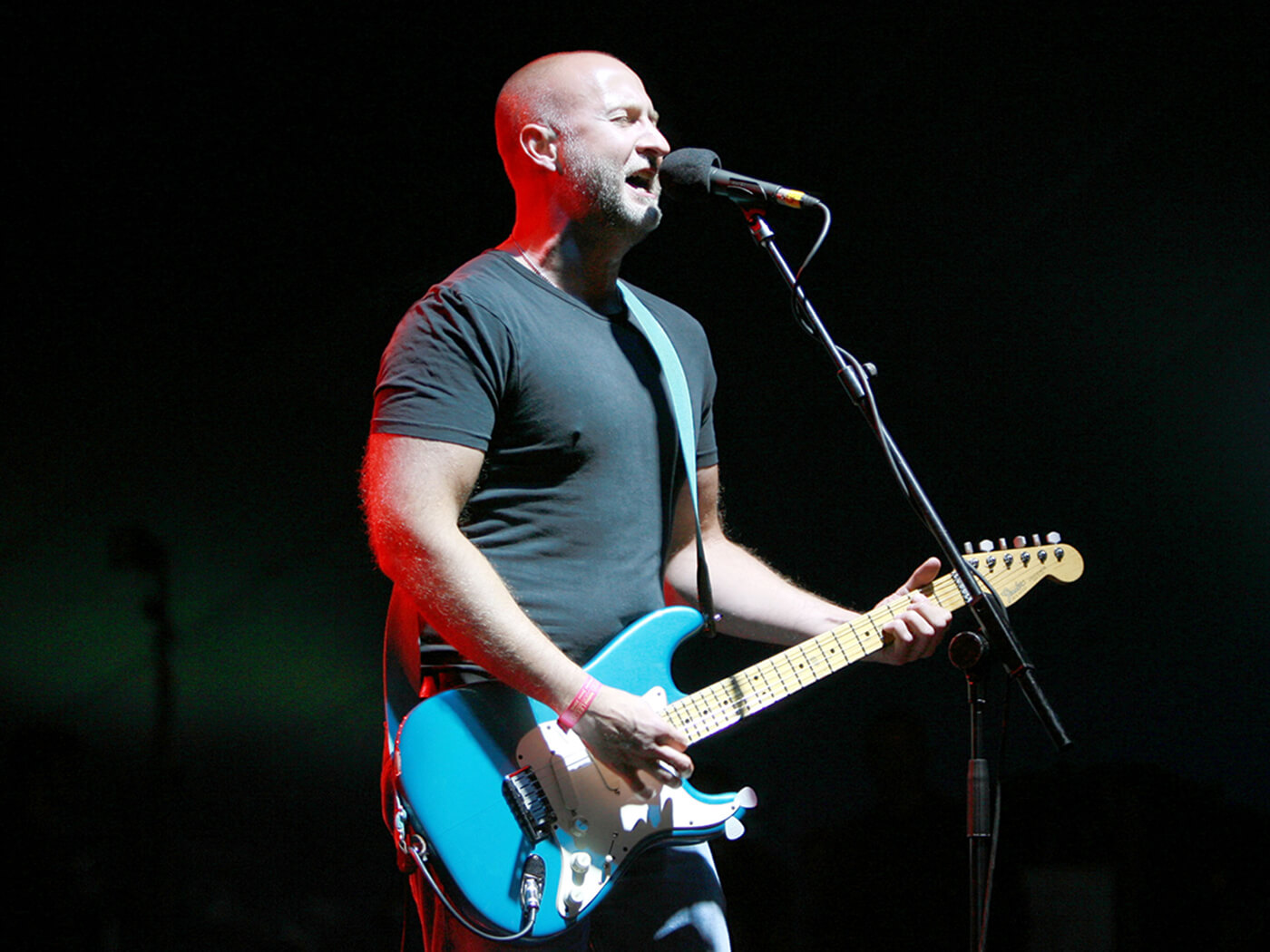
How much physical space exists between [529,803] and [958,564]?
701mm

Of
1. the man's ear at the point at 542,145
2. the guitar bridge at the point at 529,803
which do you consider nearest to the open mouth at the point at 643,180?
the man's ear at the point at 542,145

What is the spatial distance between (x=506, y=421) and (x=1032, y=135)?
2.07 m

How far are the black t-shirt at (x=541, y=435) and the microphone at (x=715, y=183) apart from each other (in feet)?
0.94

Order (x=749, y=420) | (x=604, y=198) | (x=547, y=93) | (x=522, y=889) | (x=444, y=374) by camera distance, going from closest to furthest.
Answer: (x=522, y=889), (x=444, y=374), (x=604, y=198), (x=547, y=93), (x=749, y=420)

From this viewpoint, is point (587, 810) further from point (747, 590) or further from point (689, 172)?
point (689, 172)

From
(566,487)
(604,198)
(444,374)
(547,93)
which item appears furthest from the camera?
(547,93)

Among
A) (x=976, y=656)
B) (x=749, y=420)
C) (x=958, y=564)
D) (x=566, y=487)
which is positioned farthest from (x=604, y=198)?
(x=749, y=420)

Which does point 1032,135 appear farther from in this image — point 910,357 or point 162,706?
point 162,706

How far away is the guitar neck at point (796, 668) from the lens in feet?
5.47

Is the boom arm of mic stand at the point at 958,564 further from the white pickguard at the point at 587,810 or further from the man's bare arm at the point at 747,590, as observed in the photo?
the white pickguard at the point at 587,810

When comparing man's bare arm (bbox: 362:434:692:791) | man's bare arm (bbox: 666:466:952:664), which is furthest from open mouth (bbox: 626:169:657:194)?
man's bare arm (bbox: 362:434:692:791)

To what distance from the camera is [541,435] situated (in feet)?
5.49

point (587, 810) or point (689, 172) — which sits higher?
point (689, 172)

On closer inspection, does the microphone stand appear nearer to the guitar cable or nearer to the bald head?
the guitar cable
